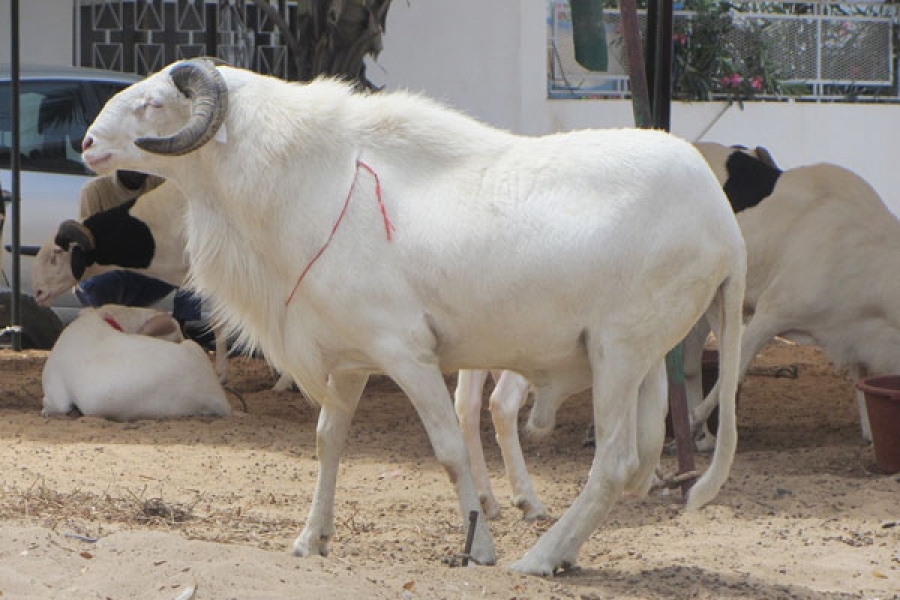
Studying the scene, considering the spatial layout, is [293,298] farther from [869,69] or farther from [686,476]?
[869,69]

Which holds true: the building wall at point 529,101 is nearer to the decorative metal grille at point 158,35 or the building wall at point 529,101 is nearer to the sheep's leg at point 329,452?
the decorative metal grille at point 158,35

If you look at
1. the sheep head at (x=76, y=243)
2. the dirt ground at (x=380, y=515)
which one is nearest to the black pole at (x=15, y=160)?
the sheep head at (x=76, y=243)

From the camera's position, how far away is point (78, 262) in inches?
368

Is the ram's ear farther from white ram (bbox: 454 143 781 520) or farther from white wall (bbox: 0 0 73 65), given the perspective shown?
white wall (bbox: 0 0 73 65)

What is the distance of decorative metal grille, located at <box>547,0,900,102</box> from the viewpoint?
1622 centimetres

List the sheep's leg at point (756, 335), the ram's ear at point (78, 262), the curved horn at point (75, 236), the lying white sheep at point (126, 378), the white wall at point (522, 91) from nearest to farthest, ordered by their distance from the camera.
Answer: the sheep's leg at point (756, 335)
the lying white sheep at point (126, 378)
the curved horn at point (75, 236)
the ram's ear at point (78, 262)
the white wall at point (522, 91)

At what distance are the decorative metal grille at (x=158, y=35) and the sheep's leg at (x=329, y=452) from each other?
31.1ft

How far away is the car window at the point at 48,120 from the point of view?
10.7 m

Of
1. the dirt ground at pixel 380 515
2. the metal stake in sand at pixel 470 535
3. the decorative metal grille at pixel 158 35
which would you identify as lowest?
the dirt ground at pixel 380 515

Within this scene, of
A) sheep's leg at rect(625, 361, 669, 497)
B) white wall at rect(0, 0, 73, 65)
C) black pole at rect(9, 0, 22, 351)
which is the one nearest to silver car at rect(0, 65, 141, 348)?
black pole at rect(9, 0, 22, 351)

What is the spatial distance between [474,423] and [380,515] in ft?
2.01

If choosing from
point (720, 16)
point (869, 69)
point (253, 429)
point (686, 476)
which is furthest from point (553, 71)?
A: point (686, 476)

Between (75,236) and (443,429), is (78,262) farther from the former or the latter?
(443,429)

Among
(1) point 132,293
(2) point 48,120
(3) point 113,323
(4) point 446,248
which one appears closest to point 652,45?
(4) point 446,248
